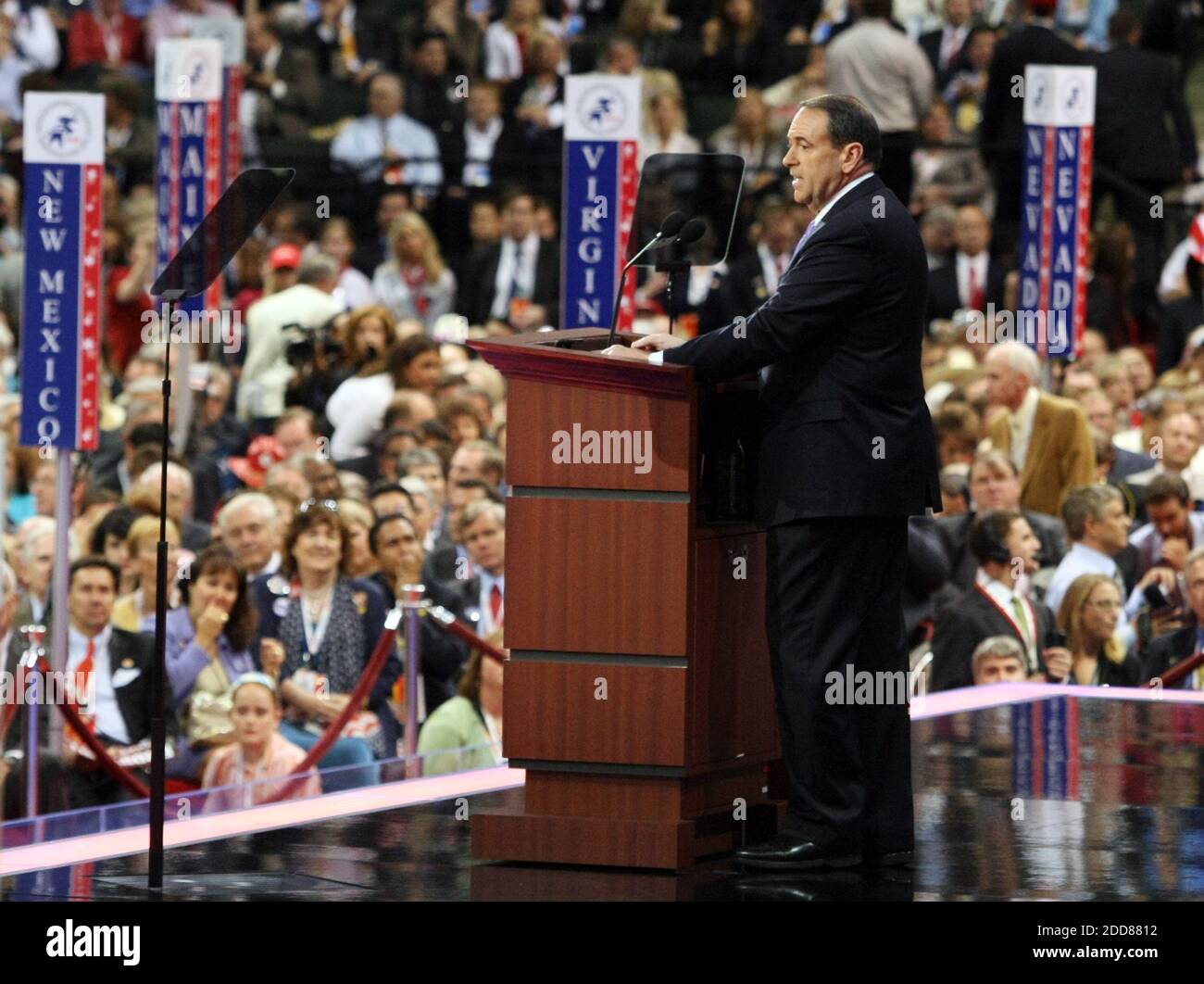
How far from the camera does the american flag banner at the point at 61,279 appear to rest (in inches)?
360

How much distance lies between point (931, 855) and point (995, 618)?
11.1 feet

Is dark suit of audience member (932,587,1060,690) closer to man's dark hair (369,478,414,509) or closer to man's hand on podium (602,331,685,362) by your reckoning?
man's dark hair (369,478,414,509)

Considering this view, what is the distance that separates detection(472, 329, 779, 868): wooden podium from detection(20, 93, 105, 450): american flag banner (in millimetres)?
3550

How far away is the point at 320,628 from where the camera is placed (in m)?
9.20

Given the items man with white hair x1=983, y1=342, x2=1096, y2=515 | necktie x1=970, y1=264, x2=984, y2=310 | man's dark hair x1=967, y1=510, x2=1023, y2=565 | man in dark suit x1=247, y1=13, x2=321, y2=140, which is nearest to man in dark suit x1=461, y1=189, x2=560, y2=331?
necktie x1=970, y1=264, x2=984, y2=310

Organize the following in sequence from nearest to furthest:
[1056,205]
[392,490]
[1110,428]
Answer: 1. [392,490]
2. [1056,205]
3. [1110,428]

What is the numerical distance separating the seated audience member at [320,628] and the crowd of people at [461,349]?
1 cm

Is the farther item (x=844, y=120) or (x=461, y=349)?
(x=461, y=349)

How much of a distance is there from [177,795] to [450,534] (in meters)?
3.25

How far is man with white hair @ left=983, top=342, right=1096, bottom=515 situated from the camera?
11.3 meters

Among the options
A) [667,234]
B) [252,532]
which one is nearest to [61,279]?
[252,532]

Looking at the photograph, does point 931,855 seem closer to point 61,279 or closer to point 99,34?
point 61,279

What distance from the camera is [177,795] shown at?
705 cm
